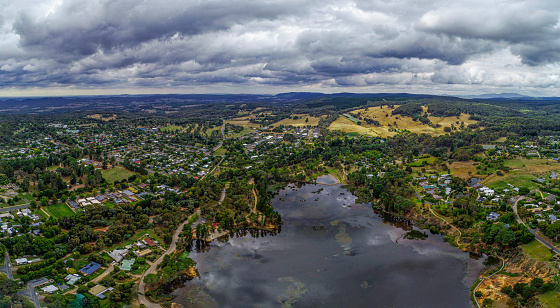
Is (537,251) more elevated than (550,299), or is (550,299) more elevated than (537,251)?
(537,251)

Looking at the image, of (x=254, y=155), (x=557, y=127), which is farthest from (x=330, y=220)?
(x=557, y=127)

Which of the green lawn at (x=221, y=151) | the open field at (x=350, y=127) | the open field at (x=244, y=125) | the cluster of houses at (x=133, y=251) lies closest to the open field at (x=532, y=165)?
the open field at (x=350, y=127)

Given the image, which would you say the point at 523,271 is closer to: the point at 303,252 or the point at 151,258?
the point at 303,252

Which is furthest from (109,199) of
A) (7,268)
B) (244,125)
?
(244,125)

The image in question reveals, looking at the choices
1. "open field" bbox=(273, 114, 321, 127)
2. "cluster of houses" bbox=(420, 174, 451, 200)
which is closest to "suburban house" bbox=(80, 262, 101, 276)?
"cluster of houses" bbox=(420, 174, 451, 200)

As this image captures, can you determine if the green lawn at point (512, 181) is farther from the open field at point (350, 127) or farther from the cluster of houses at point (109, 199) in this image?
the cluster of houses at point (109, 199)

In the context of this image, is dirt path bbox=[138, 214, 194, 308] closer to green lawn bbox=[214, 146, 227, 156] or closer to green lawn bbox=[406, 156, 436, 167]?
green lawn bbox=[214, 146, 227, 156]

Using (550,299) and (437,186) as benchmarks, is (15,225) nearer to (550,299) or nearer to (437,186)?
(550,299)
